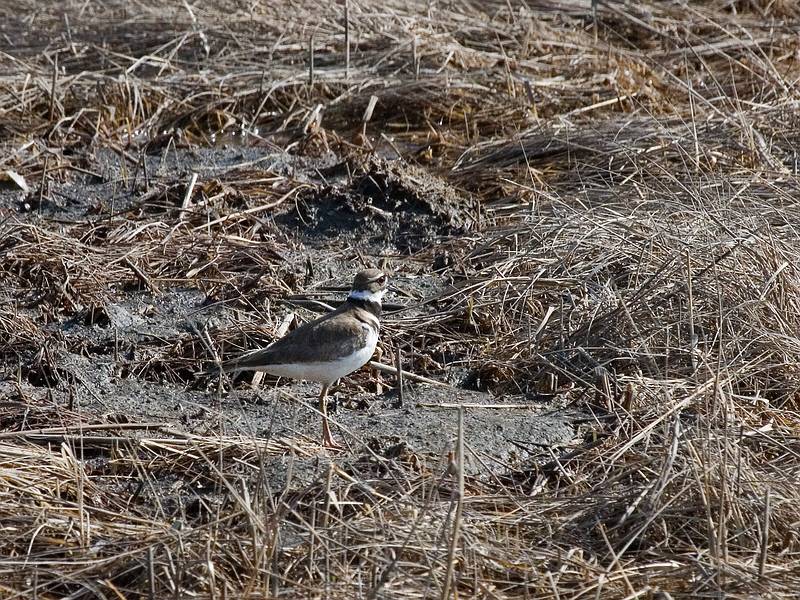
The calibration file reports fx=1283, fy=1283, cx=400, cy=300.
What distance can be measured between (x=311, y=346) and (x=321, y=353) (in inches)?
2.3

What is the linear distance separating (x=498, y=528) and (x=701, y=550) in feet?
2.48

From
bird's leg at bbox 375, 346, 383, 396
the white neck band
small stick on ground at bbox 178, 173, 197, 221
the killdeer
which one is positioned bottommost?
small stick on ground at bbox 178, 173, 197, 221

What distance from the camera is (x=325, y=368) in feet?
19.2

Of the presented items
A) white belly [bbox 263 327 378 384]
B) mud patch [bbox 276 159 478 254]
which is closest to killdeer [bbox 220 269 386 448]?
white belly [bbox 263 327 378 384]

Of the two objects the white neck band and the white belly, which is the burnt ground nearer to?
the white belly

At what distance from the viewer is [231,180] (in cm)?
850

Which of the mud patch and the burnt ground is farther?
the mud patch

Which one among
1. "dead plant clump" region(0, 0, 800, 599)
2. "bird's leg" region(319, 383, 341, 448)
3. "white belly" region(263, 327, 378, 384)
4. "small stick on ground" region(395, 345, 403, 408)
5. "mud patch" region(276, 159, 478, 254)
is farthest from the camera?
"mud patch" region(276, 159, 478, 254)

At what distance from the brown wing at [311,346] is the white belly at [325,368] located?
23 millimetres

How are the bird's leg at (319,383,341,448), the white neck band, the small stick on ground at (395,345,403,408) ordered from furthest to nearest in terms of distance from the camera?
1. the white neck band
2. the small stick on ground at (395,345,403,408)
3. the bird's leg at (319,383,341,448)

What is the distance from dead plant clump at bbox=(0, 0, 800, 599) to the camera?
4477 mm

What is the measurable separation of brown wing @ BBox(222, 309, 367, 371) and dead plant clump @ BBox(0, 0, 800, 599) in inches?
11.7

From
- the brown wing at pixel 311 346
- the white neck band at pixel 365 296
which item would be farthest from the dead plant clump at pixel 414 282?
the white neck band at pixel 365 296

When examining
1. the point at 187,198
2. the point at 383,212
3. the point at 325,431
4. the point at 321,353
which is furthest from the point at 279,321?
the point at 187,198
